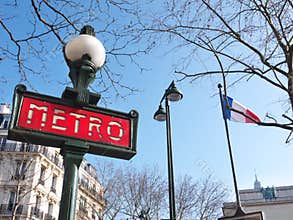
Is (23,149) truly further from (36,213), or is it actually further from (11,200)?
(36,213)

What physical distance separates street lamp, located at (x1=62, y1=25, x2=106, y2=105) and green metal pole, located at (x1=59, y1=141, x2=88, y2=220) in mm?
364

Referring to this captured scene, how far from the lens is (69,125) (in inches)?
93.9

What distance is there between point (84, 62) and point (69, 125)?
557 millimetres

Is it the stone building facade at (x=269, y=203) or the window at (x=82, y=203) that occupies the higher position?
the window at (x=82, y=203)

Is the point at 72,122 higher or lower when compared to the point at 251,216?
higher

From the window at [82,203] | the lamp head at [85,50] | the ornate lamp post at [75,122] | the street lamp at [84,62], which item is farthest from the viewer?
the window at [82,203]

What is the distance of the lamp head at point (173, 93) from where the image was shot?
901 centimetres

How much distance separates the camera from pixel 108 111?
2.56 m

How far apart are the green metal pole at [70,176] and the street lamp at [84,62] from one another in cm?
36

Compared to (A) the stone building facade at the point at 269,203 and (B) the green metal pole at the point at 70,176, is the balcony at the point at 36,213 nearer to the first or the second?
(A) the stone building facade at the point at 269,203

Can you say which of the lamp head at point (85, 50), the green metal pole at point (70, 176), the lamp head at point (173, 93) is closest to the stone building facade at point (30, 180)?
the lamp head at point (173, 93)

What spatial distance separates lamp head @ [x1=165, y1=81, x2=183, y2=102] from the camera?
901 centimetres

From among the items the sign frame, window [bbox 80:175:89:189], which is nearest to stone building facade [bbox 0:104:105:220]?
window [bbox 80:175:89:189]

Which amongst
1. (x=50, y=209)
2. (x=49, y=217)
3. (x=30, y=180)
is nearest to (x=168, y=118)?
(x=30, y=180)
